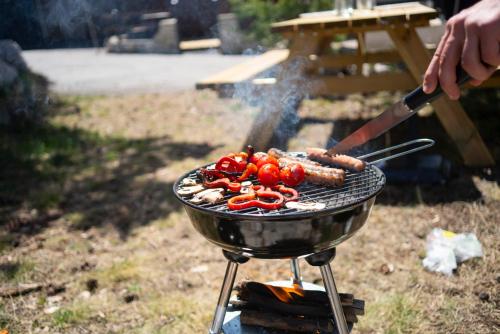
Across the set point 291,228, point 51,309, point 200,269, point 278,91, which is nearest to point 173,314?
point 200,269

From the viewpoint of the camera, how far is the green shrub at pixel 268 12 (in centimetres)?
1186

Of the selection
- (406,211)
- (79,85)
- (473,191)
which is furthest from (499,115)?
(79,85)

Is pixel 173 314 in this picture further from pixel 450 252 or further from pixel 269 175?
pixel 450 252

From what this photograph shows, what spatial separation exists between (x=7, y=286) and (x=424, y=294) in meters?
3.10

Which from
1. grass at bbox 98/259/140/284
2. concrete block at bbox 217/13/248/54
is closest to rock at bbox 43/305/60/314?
grass at bbox 98/259/140/284

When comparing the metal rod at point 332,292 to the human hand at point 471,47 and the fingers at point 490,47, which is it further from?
the fingers at point 490,47

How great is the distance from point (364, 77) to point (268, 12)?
26.6 feet

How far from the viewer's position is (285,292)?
238 cm

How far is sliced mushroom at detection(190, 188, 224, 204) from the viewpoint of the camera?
1980mm

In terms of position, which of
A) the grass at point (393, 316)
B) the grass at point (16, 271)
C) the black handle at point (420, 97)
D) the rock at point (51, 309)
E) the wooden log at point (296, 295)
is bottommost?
the grass at point (393, 316)

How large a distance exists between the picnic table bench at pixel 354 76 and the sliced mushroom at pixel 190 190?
2551mm

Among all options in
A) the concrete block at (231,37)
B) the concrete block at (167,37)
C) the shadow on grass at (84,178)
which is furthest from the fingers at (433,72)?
the concrete block at (167,37)

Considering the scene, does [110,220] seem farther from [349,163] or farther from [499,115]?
[499,115]

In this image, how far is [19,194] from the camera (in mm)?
4785
